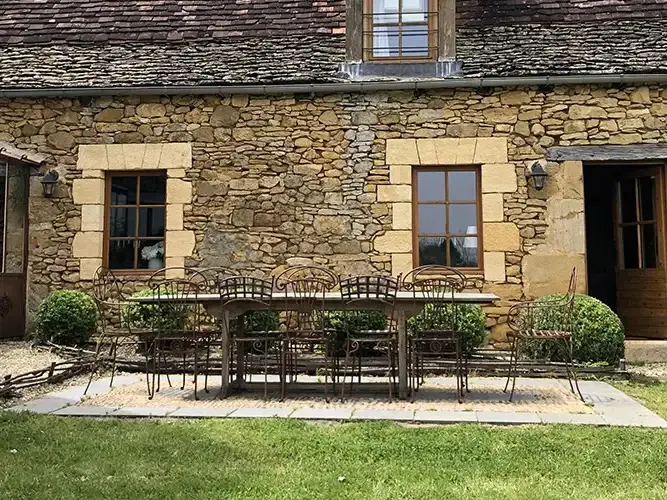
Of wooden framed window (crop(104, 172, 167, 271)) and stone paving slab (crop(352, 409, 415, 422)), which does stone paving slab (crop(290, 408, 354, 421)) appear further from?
wooden framed window (crop(104, 172, 167, 271))

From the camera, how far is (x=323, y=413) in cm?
429

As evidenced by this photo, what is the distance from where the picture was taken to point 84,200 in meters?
7.83

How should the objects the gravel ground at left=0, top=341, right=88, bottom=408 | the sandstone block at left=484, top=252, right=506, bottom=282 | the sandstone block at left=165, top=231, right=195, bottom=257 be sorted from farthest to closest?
1. the sandstone block at left=165, top=231, right=195, bottom=257
2. the sandstone block at left=484, top=252, right=506, bottom=282
3. the gravel ground at left=0, top=341, right=88, bottom=408

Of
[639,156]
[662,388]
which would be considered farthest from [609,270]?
[662,388]

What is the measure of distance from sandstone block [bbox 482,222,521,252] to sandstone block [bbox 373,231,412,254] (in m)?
0.89

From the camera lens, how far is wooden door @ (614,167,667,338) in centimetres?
744

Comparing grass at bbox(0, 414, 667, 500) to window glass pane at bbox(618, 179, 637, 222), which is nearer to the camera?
grass at bbox(0, 414, 667, 500)

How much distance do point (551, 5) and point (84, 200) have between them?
21.0ft

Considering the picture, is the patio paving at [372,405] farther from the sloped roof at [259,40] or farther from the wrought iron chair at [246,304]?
the sloped roof at [259,40]

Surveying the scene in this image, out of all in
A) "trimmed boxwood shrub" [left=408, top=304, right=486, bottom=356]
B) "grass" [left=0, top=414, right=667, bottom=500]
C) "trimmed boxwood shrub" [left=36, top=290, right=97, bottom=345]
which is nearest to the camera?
"grass" [left=0, top=414, right=667, bottom=500]

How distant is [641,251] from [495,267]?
1873 mm

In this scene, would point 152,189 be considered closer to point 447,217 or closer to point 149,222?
point 149,222

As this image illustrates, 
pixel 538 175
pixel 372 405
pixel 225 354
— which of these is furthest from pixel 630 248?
pixel 225 354

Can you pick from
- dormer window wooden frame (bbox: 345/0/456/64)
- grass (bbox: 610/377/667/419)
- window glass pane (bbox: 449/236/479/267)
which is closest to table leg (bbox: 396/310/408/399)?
grass (bbox: 610/377/667/419)
